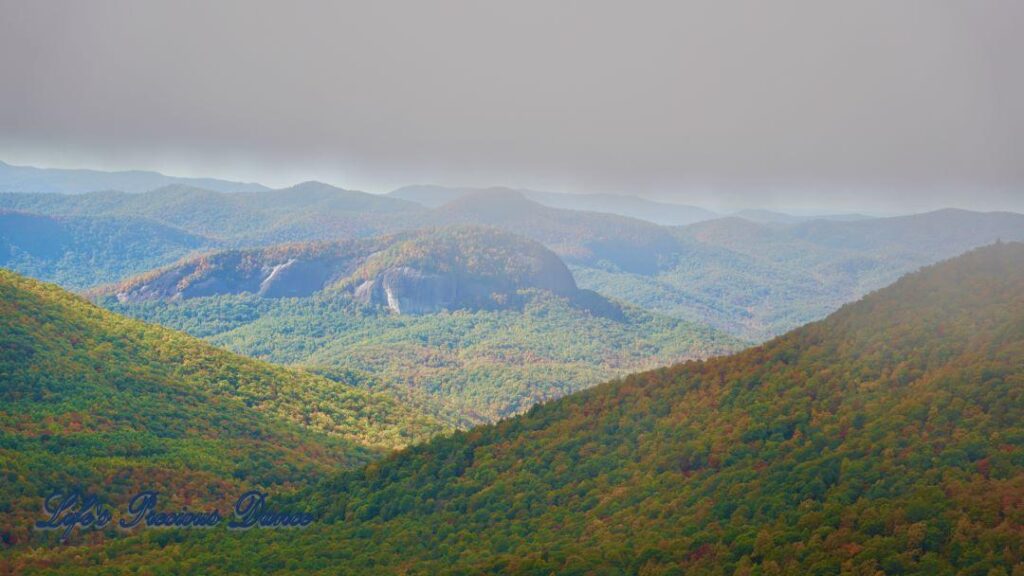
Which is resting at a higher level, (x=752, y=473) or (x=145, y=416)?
(x=752, y=473)

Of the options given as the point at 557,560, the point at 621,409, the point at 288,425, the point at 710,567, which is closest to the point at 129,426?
the point at 288,425

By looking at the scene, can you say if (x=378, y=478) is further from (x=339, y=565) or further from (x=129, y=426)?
(x=129, y=426)

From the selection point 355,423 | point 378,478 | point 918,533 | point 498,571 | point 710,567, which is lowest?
point 355,423

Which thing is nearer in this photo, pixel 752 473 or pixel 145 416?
pixel 752 473

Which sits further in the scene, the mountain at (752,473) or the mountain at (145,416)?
the mountain at (145,416)
